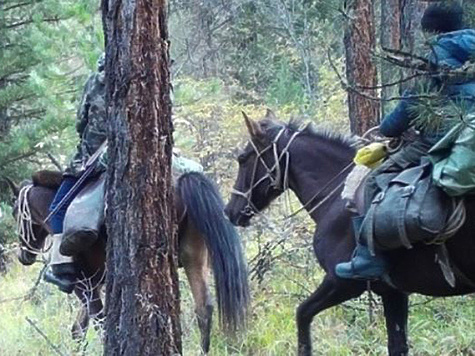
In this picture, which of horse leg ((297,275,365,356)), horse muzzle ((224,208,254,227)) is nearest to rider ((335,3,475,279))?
horse leg ((297,275,365,356))

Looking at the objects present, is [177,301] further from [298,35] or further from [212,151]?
[298,35]

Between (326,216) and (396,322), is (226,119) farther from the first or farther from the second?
(396,322)

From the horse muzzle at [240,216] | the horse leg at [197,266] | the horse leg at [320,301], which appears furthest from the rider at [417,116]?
the horse leg at [197,266]

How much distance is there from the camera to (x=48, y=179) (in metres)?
8.80

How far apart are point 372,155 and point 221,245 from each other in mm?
1821

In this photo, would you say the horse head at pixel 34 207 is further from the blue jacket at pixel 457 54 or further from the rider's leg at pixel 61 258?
the blue jacket at pixel 457 54

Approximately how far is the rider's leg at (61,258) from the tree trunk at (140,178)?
313cm

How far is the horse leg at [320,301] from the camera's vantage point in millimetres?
6363

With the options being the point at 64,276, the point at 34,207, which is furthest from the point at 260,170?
the point at 34,207

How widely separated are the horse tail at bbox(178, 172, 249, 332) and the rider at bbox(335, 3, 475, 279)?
54.6 inches

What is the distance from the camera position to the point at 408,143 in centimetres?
588

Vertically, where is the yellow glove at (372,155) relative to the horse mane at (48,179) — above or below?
above

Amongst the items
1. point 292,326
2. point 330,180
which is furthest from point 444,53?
point 292,326

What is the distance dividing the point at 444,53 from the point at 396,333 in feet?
7.81
